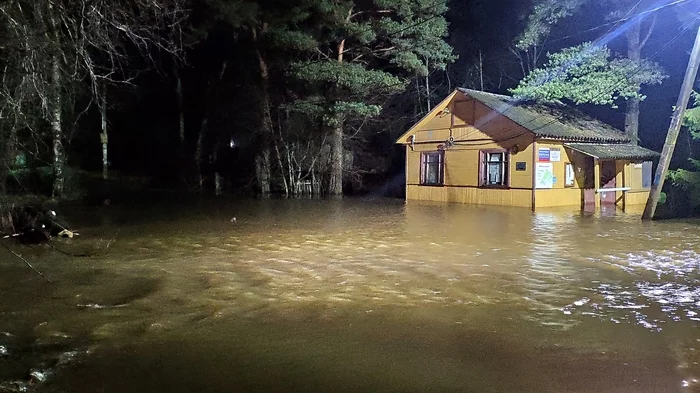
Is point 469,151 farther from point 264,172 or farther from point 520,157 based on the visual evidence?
point 264,172

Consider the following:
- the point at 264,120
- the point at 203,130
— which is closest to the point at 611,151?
the point at 264,120

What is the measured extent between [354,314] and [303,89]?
956 inches

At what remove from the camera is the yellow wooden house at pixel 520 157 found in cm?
2236

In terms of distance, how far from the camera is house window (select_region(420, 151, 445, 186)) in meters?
26.0

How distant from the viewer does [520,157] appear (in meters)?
22.5

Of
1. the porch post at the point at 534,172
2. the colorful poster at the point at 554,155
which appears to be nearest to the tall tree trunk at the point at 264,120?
the porch post at the point at 534,172

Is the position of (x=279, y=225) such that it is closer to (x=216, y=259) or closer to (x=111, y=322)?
(x=216, y=259)

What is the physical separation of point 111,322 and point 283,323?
2.01 meters

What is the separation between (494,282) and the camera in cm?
916

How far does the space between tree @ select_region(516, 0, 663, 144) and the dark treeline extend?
112mm

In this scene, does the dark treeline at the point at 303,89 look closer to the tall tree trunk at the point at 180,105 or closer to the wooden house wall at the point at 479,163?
the tall tree trunk at the point at 180,105

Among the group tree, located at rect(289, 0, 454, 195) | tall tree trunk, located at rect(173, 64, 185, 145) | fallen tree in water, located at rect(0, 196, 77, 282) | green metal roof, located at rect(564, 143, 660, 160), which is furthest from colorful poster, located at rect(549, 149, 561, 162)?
tall tree trunk, located at rect(173, 64, 185, 145)

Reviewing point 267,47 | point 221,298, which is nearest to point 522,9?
point 267,47

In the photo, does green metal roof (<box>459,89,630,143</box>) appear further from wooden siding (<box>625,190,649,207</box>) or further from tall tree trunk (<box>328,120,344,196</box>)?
tall tree trunk (<box>328,120,344,196</box>)
